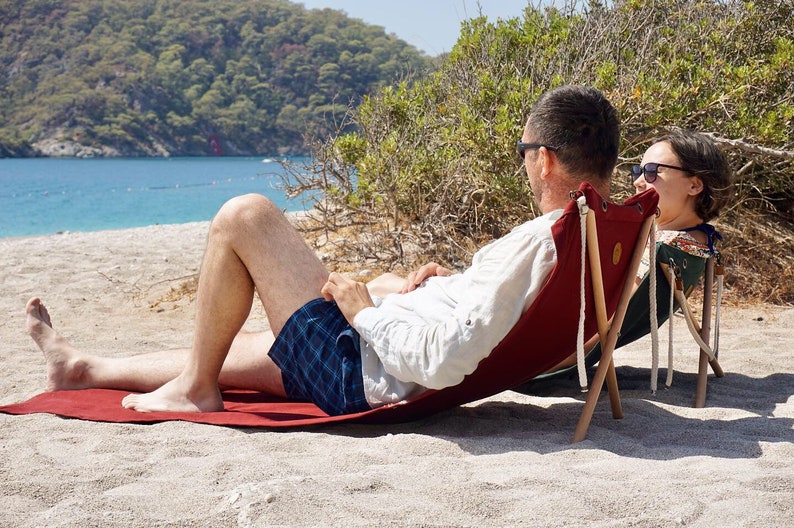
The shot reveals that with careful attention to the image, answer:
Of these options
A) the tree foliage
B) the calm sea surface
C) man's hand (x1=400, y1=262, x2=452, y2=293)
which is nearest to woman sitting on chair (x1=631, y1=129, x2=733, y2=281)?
man's hand (x1=400, y1=262, x2=452, y2=293)

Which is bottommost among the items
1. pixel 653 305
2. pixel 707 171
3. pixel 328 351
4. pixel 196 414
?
pixel 196 414

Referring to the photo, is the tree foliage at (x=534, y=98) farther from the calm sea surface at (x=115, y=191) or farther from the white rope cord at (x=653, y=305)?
the white rope cord at (x=653, y=305)

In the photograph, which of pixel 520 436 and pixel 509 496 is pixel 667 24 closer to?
pixel 520 436

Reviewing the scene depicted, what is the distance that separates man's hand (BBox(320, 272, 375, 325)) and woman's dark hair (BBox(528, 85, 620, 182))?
764mm

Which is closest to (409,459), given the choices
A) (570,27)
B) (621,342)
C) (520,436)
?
(520,436)

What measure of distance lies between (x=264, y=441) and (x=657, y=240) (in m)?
1.81

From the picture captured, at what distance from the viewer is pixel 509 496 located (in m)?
2.17

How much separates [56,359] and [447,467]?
193cm

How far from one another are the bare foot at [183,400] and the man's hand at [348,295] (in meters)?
0.69

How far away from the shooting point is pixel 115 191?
34.6 meters

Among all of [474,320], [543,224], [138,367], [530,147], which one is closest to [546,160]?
[530,147]

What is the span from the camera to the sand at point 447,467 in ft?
6.77

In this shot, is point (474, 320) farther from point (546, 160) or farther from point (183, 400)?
point (183, 400)

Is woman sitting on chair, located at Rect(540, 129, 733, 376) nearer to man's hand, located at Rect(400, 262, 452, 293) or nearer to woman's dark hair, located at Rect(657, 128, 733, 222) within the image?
woman's dark hair, located at Rect(657, 128, 733, 222)
